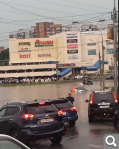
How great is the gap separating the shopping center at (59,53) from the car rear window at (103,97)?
89.2m

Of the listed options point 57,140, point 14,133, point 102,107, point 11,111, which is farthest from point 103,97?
point 14,133

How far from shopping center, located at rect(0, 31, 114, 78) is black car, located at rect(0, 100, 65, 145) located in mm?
94791

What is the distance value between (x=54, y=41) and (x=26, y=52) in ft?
37.1

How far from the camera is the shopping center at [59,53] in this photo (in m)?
106

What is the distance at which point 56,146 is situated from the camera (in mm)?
9602

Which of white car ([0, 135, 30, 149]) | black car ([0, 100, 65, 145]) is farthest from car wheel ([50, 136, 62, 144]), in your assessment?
white car ([0, 135, 30, 149])

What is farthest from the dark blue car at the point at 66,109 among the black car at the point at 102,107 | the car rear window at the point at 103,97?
the car rear window at the point at 103,97

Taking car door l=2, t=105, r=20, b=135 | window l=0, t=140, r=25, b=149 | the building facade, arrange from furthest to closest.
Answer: the building facade
car door l=2, t=105, r=20, b=135
window l=0, t=140, r=25, b=149

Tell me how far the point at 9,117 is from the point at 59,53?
103 m

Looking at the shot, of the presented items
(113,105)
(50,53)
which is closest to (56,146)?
(113,105)

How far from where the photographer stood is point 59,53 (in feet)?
368

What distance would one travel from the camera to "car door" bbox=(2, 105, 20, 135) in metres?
9.50

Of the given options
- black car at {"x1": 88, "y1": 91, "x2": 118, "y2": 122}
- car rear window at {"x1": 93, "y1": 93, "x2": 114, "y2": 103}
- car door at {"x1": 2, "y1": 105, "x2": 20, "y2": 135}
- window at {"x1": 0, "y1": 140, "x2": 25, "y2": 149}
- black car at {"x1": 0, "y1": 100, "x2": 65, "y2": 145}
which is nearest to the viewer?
window at {"x1": 0, "y1": 140, "x2": 25, "y2": 149}

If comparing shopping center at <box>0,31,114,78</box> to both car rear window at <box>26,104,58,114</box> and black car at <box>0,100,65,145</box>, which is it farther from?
car rear window at <box>26,104,58,114</box>
